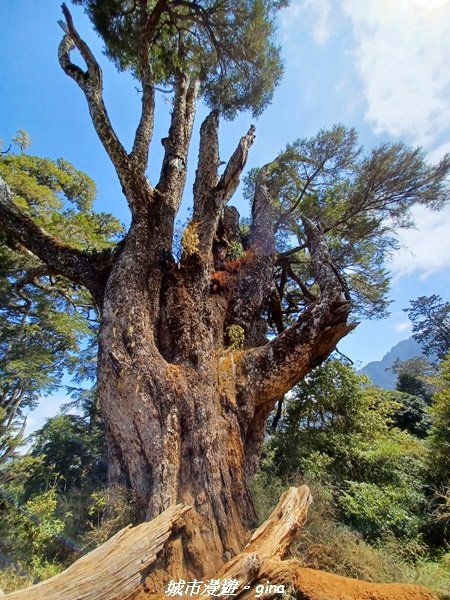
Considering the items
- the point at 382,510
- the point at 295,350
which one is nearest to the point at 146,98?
the point at 295,350

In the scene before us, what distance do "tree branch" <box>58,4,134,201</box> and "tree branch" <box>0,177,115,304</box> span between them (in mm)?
1418

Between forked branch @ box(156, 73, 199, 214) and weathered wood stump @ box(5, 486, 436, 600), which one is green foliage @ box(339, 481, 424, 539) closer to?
weathered wood stump @ box(5, 486, 436, 600)

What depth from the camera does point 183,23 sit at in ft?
27.9

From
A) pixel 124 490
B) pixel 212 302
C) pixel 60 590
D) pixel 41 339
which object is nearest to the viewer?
pixel 60 590

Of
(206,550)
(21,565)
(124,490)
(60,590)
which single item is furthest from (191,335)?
(21,565)

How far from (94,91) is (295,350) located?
5948 millimetres

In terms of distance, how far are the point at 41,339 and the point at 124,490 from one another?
27.6ft

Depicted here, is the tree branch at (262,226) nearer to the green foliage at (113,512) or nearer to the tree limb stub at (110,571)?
the green foliage at (113,512)

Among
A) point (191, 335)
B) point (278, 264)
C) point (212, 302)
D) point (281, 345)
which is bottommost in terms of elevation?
point (281, 345)

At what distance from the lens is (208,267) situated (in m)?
5.63

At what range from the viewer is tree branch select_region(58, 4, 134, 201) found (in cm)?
543

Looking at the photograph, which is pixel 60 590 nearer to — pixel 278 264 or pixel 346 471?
pixel 346 471

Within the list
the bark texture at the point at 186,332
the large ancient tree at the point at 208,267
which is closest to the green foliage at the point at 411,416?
the large ancient tree at the point at 208,267

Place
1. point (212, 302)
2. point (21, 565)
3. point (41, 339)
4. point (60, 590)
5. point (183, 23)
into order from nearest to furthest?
point (60, 590) < point (21, 565) < point (212, 302) < point (183, 23) < point (41, 339)
